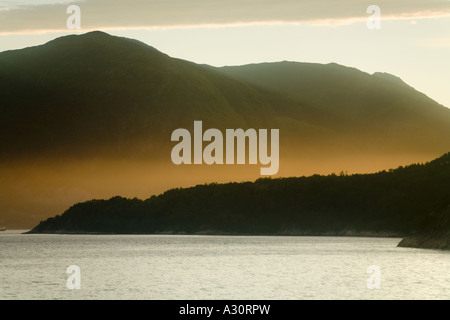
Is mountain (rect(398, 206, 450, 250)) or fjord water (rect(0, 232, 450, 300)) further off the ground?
mountain (rect(398, 206, 450, 250))

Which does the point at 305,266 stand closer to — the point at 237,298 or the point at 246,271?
the point at 246,271

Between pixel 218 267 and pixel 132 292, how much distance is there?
4487cm

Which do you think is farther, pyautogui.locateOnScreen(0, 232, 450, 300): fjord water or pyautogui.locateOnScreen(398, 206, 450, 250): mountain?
pyautogui.locateOnScreen(398, 206, 450, 250): mountain

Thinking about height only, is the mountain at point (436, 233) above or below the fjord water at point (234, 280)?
above

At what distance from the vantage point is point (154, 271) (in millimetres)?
121500

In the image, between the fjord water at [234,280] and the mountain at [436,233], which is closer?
the fjord water at [234,280]

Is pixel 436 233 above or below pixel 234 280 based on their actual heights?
above

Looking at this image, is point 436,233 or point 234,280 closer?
point 234,280
